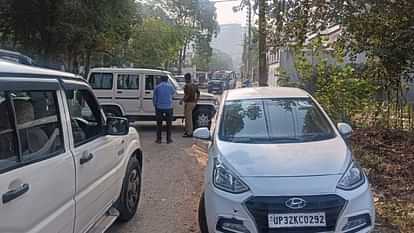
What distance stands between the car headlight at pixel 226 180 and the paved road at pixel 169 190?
123 centimetres

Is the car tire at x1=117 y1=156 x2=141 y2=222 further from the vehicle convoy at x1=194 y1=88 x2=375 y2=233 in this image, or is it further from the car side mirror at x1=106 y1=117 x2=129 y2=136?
the vehicle convoy at x1=194 y1=88 x2=375 y2=233

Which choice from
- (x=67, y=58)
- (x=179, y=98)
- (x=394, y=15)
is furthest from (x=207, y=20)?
(x=394, y=15)

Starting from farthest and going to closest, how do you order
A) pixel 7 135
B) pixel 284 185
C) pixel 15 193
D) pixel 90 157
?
pixel 284 185 < pixel 90 157 < pixel 7 135 < pixel 15 193

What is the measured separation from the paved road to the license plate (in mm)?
1655

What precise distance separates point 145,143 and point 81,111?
26.5 ft

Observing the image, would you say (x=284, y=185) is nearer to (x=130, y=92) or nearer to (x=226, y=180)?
(x=226, y=180)

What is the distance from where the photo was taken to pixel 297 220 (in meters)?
4.21

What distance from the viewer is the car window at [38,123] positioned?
3121 millimetres

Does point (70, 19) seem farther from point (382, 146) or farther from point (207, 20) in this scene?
point (207, 20)

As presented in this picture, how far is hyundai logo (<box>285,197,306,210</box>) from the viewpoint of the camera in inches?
166

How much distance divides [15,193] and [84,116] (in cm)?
218

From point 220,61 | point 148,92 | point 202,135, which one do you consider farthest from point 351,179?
point 220,61

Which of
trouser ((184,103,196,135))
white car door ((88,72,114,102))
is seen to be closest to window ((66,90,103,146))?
trouser ((184,103,196,135))

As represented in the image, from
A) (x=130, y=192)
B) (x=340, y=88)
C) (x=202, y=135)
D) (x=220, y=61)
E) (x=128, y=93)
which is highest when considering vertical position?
(x=220, y=61)
